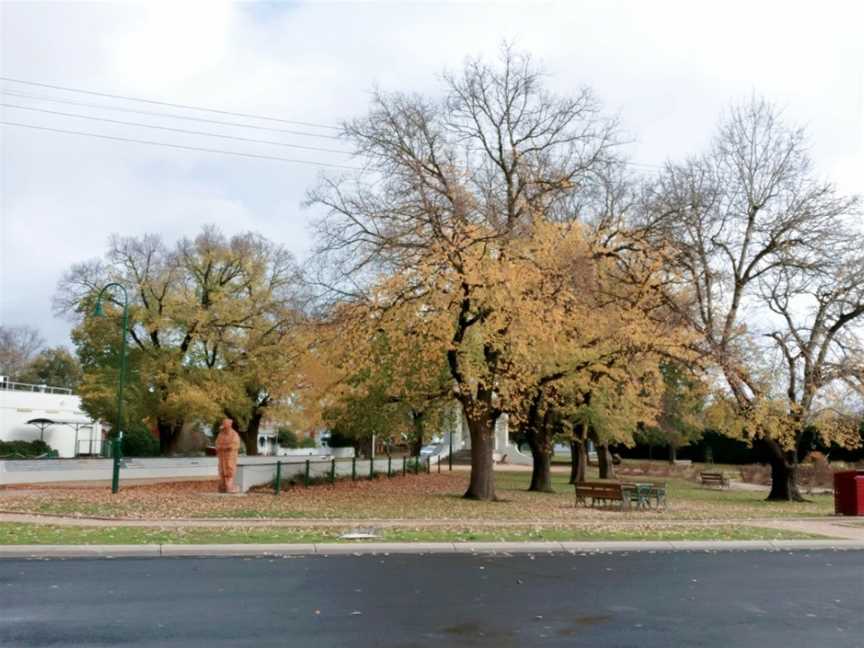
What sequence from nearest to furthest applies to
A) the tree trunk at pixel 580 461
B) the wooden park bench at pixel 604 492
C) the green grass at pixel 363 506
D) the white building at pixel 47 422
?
the green grass at pixel 363 506 < the wooden park bench at pixel 604 492 < the tree trunk at pixel 580 461 < the white building at pixel 47 422

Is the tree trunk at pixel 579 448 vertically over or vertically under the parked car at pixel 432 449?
over

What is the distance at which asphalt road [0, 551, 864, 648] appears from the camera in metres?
8.02

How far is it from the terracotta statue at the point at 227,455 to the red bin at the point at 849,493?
1767 cm

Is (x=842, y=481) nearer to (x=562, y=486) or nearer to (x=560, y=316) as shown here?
(x=560, y=316)

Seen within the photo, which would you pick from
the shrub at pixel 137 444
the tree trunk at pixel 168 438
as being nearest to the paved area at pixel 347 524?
the tree trunk at pixel 168 438

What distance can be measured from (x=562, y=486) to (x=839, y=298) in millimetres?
15369

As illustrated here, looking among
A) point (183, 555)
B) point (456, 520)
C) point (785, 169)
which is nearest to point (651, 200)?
point (785, 169)

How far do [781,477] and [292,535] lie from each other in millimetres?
23126

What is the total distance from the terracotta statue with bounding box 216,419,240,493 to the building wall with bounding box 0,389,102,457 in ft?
108

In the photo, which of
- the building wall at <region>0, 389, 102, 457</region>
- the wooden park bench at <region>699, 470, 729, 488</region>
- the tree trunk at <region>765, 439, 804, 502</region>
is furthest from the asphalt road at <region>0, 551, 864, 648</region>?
the building wall at <region>0, 389, 102, 457</region>

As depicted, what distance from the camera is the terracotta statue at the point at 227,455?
87.0 ft

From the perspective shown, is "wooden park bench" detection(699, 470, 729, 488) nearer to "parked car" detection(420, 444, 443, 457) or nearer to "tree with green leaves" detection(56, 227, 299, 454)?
"tree with green leaves" detection(56, 227, 299, 454)

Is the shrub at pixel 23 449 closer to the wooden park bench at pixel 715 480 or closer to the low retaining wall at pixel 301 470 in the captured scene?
the low retaining wall at pixel 301 470

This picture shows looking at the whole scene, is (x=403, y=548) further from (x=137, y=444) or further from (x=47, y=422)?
(x=47, y=422)
